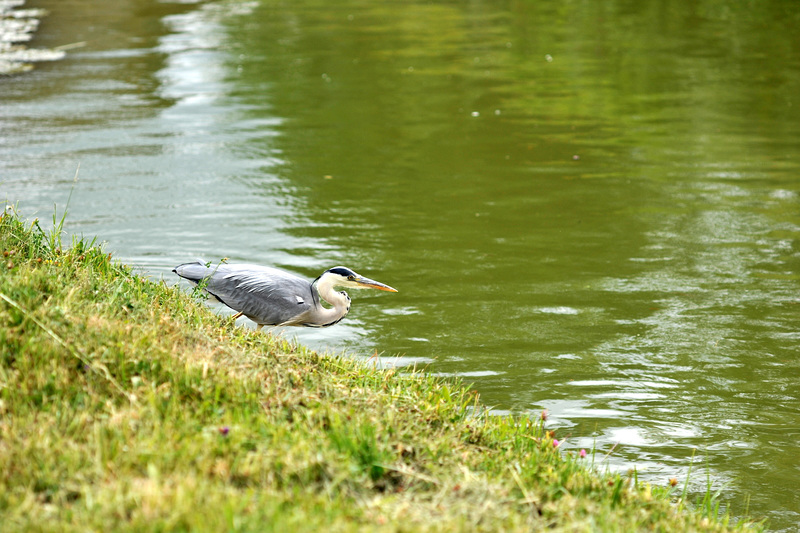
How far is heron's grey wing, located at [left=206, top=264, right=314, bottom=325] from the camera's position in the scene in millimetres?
6078

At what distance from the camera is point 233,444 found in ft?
12.8

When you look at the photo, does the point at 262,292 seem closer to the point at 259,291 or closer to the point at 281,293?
the point at 259,291

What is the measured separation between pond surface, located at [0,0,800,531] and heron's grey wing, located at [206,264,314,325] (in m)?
0.89

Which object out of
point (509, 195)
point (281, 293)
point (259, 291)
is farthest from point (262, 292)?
point (509, 195)

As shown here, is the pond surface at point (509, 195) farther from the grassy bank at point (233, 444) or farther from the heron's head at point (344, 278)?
the grassy bank at point (233, 444)

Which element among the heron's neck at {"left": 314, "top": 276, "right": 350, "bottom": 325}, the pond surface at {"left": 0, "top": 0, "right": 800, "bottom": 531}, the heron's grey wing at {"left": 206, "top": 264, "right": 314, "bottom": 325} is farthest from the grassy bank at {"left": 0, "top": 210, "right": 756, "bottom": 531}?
the pond surface at {"left": 0, "top": 0, "right": 800, "bottom": 531}

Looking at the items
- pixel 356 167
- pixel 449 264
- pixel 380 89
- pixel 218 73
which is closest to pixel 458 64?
pixel 380 89

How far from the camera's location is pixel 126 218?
32.2 ft

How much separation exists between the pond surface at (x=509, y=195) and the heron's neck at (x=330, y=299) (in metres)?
0.69

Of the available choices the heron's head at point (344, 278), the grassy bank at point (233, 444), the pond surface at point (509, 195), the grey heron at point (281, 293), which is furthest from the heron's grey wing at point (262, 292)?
the pond surface at point (509, 195)

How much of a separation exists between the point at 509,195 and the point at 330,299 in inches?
195

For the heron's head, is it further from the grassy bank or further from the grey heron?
the grassy bank

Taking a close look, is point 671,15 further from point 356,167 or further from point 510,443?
point 510,443

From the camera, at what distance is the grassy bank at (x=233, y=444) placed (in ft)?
11.3
